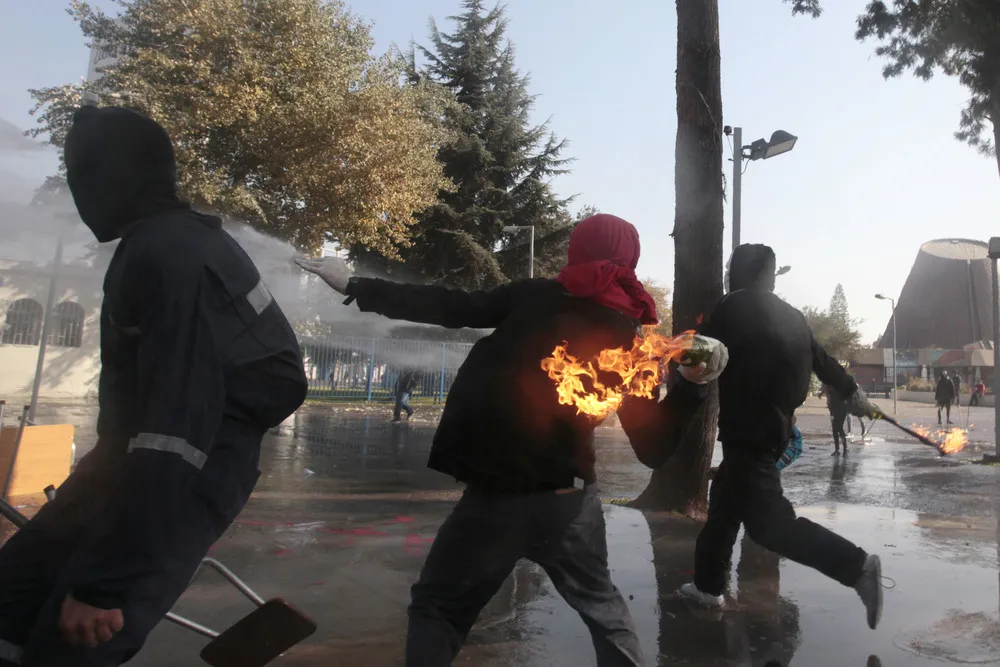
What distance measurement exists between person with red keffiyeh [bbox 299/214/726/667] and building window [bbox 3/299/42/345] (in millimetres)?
22866

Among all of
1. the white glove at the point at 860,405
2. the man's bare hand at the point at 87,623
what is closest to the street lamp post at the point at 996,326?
the white glove at the point at 860,405

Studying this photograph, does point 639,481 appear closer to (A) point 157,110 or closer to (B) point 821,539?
(B) point 821,539

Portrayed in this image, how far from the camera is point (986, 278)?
252ft

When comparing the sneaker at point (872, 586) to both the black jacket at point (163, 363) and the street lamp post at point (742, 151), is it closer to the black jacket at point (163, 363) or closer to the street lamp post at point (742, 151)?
the black jacket at point (163, 363)

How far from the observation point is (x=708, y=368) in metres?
2.38

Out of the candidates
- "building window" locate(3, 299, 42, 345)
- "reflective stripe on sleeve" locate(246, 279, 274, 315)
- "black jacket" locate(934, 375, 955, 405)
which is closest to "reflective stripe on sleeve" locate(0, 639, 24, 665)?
"reflective stripe on sleeve" locate(246, 279, 274, 315)

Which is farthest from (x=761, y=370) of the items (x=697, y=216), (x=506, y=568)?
(x=697, y=216)

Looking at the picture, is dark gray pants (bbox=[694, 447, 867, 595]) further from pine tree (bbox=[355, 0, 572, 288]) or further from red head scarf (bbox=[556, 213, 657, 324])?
pine tree (bbox=[355, 0, 572, 288])

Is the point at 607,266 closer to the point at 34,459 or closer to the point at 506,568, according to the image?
the point at 506,568

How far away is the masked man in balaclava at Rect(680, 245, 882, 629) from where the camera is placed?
3.60 meters

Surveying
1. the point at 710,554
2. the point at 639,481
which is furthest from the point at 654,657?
the point at 639,481

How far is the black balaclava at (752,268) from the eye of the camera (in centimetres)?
407

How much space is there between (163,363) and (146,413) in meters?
0.12

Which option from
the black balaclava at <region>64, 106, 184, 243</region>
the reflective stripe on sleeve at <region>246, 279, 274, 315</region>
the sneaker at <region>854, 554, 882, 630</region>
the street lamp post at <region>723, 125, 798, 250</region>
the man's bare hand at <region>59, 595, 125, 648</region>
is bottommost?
the sneaker at <region>854, 554, 882, 630</region>
